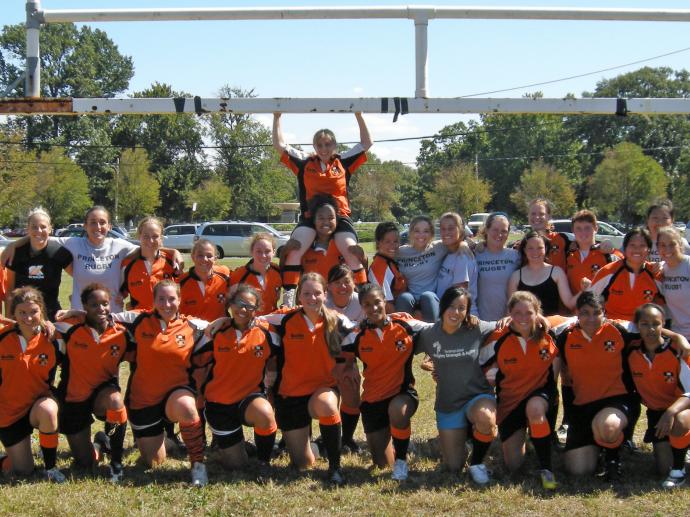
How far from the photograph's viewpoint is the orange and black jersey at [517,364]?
493 cm

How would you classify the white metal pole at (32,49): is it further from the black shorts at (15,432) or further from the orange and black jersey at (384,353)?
the orange and black jersey at (384,353)

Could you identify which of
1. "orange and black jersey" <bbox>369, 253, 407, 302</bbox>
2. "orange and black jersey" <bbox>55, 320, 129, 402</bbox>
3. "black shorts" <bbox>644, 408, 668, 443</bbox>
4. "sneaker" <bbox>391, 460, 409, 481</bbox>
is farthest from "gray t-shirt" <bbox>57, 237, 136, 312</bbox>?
"black shorts" <bbox>644, 408, 668, 443</bbox>

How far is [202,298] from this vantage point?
5.81 m

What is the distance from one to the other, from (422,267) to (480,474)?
6.25 feet

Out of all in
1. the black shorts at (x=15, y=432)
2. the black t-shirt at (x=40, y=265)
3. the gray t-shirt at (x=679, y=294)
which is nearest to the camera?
the black shorts at (x=15, y=432)

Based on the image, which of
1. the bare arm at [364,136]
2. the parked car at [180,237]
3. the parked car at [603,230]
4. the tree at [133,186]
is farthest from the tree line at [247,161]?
the bare arm at [364,136]

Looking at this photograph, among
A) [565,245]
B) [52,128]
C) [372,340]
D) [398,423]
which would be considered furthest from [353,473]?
[52,128]

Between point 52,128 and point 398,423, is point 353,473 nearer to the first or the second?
point 398,423

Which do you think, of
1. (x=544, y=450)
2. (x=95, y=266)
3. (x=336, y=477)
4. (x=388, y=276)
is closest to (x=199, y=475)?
(x=336, y=477)

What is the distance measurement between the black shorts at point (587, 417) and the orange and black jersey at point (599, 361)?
3cm

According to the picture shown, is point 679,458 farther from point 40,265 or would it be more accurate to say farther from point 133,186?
point 133,186

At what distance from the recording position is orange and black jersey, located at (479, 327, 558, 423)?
194 inches

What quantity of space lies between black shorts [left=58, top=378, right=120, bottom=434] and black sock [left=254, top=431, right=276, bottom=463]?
1.10 metres

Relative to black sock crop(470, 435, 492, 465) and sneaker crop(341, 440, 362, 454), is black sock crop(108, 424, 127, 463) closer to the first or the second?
sneaker crop(341, 440, 362, 454)
